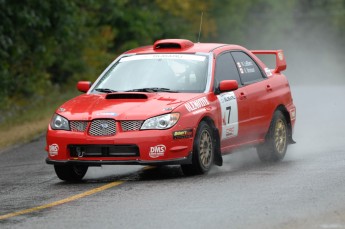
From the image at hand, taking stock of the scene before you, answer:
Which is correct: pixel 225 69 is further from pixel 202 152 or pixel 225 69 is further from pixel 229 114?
pixel 202 152

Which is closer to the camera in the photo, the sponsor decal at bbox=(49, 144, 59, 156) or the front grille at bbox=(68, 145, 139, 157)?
the front grille at bbox=(68, 145, 139, 157)

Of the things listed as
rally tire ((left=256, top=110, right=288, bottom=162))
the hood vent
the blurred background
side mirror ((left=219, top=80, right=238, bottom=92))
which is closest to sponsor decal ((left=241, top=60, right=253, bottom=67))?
rally tire ((left=256, top=110, right=288, bottom=162))

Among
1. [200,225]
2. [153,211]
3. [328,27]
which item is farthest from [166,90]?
[328,27]

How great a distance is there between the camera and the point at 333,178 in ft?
39.7

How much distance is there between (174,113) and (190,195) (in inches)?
69.1

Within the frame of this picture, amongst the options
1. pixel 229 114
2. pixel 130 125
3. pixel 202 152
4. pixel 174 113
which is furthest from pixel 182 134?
pixel 229 114

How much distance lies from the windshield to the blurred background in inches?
163

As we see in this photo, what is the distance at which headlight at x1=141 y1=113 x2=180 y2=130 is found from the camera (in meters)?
12.5

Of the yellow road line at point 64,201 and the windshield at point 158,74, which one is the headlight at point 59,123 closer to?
the yellow road line at point 64,201

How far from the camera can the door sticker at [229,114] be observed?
13586 mm

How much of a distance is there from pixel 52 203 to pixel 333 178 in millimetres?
3099

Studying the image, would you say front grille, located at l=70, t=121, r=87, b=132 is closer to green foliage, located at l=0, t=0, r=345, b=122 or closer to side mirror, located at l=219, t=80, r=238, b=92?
side mirror, located at l=219, t=80, r=238, b=92

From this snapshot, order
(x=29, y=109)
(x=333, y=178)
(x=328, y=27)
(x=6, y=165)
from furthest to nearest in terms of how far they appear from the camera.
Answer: (x=328, y=27) < (x=29, y=109) < (x=6, y=165) < (x=333, y=178)

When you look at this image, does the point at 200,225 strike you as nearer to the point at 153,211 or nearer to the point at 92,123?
the point at 153,211
